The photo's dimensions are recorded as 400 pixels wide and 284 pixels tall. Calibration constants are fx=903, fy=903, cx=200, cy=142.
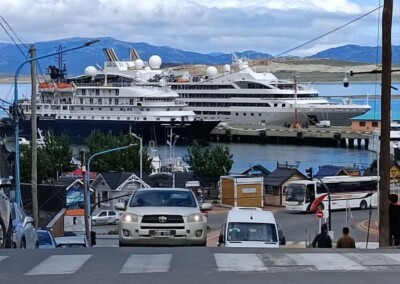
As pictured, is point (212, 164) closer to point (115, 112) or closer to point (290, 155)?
point (290, 155)

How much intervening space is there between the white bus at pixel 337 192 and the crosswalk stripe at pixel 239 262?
141 ft

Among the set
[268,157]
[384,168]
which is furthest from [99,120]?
[384,168]

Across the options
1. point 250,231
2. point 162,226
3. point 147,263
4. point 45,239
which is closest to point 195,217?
point 162,226

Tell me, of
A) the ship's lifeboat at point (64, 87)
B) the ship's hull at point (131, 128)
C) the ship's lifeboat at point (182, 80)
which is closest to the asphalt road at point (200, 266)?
the ship's hull at point (131, 128)

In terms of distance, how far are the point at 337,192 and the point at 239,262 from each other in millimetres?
46278

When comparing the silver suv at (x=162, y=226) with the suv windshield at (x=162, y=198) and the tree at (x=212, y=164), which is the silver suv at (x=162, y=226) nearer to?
the suv windshield at (x=162, y=198)

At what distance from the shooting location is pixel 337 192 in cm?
5822

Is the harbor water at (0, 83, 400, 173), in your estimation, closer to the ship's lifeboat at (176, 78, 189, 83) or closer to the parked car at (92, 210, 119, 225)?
the ship's lifeboat at (176, 78, 189, 83)

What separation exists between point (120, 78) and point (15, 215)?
11335cm

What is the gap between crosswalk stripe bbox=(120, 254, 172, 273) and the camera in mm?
11859

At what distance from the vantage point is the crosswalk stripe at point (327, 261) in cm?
1200

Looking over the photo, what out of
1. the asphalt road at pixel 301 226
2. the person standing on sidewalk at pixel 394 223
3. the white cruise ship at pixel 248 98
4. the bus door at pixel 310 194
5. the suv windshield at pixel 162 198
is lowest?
the asphalt road at pixel 301 226

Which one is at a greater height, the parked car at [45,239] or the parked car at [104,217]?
the parked car at [45,239]

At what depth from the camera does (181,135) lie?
117 metres
